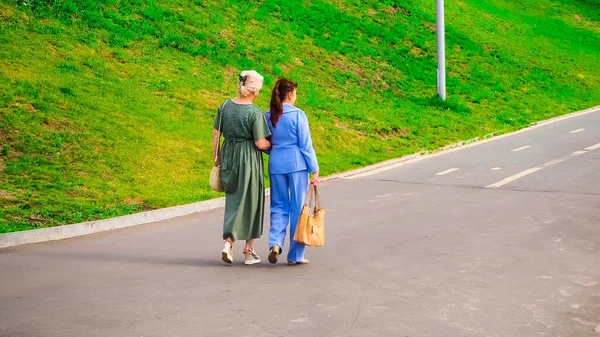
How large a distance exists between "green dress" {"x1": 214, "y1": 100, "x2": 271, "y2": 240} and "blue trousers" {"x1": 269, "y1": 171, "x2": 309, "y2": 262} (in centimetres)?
16

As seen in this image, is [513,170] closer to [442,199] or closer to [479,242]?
[442,199]

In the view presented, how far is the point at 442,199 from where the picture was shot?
14.0 meters

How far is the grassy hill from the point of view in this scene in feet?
48.2

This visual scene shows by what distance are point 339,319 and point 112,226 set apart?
5.51 meters

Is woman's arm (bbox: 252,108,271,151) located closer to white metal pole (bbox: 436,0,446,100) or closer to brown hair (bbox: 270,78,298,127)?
brown hair (bbox: 270,78,298,127)

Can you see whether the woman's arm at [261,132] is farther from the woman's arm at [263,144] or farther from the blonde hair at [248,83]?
the blonde hair at [248,83]

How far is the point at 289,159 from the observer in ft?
31.3

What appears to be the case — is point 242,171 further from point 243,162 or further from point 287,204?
point 287,204

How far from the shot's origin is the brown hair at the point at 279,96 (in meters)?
9.52

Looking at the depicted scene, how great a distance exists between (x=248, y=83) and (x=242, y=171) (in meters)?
0.84

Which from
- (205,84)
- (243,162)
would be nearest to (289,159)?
(243,162)

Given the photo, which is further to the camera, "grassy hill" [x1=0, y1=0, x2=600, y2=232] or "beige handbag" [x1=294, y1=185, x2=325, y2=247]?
"grassy hill" [x1=0, y1=0, x2=600, y2=232]

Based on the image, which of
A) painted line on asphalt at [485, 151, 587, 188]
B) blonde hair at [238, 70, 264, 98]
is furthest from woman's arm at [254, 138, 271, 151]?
painted line on asphalt at [485, 151, 587, 188]

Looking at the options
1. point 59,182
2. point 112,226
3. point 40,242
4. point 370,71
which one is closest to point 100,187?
point 59,182
